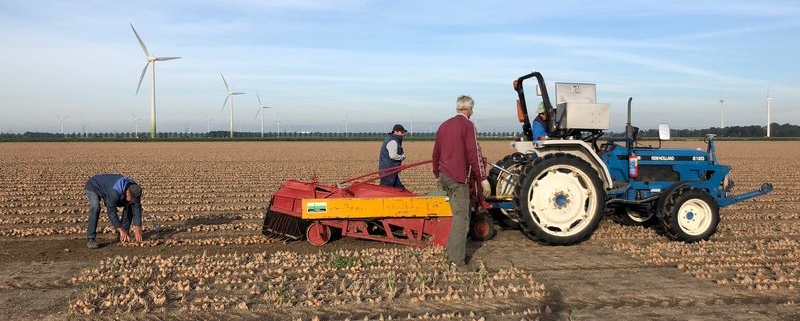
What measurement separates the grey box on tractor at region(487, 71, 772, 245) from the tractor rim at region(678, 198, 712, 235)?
0.01 meters

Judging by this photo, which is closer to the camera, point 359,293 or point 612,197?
point 359,293

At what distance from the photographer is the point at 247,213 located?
10359mm

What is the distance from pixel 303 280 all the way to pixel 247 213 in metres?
4.86

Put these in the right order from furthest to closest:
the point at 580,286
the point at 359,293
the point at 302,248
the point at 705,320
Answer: the point at 302,248 → the point at 580,286 → the point at 359,293 → the point at 705,320

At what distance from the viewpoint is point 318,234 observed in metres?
7.40

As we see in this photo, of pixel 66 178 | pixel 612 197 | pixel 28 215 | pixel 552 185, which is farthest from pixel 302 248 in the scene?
pixel 66 178

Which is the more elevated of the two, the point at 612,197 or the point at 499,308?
the point at 612,197

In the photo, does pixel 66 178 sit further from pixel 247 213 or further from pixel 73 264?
pixel 73 264

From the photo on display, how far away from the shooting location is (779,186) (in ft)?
49.9

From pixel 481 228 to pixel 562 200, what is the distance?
1033 mm

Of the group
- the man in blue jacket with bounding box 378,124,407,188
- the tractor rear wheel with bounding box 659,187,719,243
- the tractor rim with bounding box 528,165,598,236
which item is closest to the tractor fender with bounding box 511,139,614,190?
the tractor rim with bounding box 528,165,598,236

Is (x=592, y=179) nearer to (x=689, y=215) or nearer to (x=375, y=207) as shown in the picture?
(x=689, y=215)

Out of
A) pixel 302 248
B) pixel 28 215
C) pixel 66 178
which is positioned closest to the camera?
pixel 302 248

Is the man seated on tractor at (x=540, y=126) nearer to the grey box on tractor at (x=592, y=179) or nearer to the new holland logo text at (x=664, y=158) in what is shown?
the grey box on tractor at (x=592, y=179)
